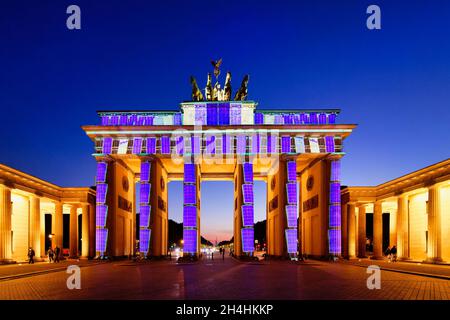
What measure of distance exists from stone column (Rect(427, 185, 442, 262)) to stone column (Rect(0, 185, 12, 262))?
128 feet

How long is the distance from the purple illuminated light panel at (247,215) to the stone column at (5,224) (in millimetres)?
23145

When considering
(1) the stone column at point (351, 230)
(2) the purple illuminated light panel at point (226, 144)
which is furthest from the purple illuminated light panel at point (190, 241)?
(1) the stone column at point (351, 230)

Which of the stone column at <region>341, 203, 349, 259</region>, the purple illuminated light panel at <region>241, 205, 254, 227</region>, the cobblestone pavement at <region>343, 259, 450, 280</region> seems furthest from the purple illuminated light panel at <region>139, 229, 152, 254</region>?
the stone column at <region>341, 203, 349, 259</region>

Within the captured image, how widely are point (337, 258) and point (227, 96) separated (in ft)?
71.5

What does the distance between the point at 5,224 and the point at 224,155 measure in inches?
901

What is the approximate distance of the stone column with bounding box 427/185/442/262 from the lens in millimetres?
40188

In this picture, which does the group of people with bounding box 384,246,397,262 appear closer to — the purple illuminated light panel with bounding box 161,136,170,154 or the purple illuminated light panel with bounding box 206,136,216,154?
the purple illuminated light panel with bounding box 206,136,216,154

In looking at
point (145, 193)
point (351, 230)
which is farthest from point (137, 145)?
point (351, 230)

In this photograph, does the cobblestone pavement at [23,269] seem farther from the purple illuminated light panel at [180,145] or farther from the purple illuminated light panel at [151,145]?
the purple illuminated light panel at [180,145]

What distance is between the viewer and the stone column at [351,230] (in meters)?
54.2

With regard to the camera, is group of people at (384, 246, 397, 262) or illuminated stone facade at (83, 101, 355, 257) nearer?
group of people at (384, 246, 397, 262)

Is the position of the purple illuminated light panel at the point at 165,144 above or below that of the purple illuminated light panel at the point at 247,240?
above

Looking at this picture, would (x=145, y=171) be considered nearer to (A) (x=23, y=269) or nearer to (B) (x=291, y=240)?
(B) (x=291, y=240)

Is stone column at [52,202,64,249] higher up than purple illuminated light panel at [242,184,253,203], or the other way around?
purple illuminated light panel at [242,184,253,203]
